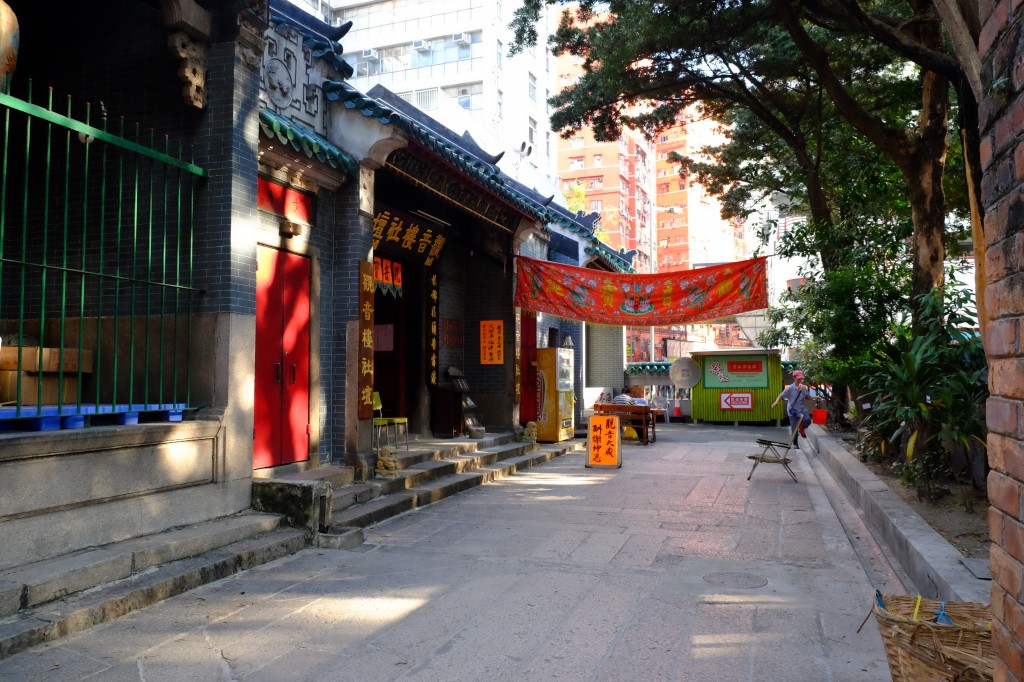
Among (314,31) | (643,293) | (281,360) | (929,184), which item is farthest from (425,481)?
(929,184)

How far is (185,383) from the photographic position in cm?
611

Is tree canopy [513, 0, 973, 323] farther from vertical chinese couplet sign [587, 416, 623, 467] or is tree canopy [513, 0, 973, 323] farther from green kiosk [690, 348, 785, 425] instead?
green kiosk [690, 348, 785, 425]

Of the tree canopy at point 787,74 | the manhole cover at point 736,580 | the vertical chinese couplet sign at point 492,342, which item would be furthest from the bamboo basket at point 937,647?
the vertical chinese couplet sign at point 492,342

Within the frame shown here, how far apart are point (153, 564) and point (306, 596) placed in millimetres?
1061

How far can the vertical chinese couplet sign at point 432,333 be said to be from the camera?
12.1m

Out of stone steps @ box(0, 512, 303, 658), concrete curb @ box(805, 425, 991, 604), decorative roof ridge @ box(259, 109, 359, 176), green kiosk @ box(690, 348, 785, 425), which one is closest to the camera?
stone steps @ box(0, 512, 303, 658)

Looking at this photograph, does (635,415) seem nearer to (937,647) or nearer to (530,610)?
(530,610)

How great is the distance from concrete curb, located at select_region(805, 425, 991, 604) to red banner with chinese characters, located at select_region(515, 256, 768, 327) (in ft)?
10.6

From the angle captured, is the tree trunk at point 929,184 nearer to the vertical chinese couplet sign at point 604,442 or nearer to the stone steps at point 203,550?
the vertical chinese couplet sign at point 604,442

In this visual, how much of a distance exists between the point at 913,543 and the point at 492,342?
29.2ft

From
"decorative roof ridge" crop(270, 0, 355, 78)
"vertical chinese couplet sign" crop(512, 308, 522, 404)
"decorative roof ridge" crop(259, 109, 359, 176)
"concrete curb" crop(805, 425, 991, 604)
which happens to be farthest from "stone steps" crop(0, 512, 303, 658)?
"vertical chinese couplet sign" crop(512, 308, 522, 404)

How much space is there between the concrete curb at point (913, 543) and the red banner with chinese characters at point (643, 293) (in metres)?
3.22

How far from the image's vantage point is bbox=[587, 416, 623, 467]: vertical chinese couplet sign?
11602 mm

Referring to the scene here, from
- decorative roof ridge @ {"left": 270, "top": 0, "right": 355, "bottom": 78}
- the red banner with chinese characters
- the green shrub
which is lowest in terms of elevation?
the green shrub
